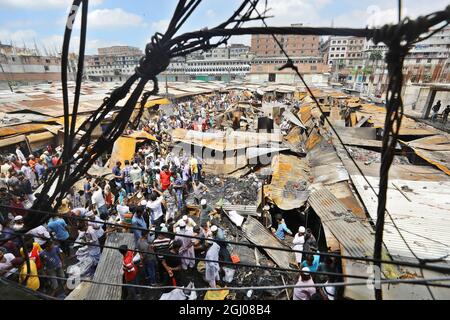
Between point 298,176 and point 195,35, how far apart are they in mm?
8246

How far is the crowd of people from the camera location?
4879mm

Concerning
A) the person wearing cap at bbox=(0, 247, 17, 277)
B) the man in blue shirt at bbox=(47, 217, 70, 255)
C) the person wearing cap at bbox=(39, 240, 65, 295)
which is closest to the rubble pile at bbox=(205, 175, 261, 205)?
the man in blue shirt at bbox=(47, 217, 70, 255)

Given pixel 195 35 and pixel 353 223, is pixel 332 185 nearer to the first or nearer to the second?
pixel 353 223

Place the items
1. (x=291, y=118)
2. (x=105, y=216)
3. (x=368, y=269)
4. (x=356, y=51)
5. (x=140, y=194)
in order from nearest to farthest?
(x=368, y=269), (x=105, y=216), (x=140, y=194), (x=291, y=118), (x=356, y=51)

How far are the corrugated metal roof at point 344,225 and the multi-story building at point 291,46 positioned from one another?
83949mm


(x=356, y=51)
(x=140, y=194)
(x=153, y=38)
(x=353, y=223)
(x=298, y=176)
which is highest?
(x=356, y=51)

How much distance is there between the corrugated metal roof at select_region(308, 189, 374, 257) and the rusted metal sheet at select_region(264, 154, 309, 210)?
76cm

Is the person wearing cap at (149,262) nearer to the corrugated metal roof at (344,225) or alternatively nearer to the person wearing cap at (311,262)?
the person wearing cap at (311,262)

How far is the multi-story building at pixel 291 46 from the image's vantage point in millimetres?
82000

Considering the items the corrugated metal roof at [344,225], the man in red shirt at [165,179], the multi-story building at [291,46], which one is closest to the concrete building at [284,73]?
the multi-story building at [291,46]

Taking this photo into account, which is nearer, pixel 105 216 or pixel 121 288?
pixel 121 288

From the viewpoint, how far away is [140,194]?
928 cm

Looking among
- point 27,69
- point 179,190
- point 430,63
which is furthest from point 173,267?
point 430,63
